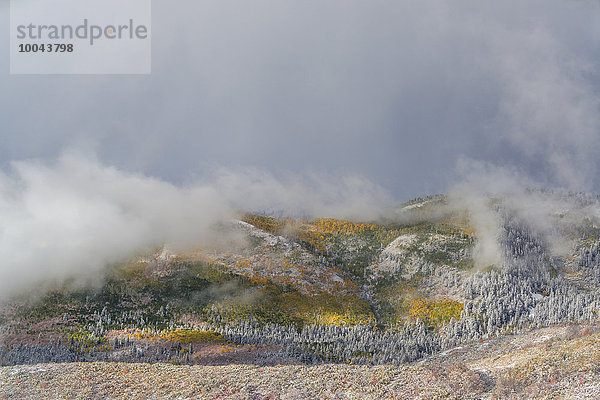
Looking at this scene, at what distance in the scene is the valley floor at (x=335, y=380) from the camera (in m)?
67.7

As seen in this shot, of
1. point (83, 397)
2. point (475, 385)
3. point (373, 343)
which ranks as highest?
point (475, 385)

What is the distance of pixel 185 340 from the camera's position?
593ft

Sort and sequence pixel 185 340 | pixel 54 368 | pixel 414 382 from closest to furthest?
pixel 414 382, pixel 54 368, pixel 185 340

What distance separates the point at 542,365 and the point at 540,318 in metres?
150

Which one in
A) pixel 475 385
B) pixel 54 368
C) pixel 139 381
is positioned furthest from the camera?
pixel 54 368

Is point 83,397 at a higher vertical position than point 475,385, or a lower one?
lower

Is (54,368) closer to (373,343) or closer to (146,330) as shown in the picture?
(146,330)

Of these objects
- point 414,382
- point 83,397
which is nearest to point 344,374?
point 414,382

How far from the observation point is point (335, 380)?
8644 cm

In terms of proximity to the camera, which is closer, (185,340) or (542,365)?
(542,365)

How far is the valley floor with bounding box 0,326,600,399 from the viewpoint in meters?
67.7

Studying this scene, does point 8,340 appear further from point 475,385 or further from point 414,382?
point 475,385

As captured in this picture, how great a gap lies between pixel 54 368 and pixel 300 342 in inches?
4414

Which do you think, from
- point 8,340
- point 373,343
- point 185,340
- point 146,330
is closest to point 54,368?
point 185,340
